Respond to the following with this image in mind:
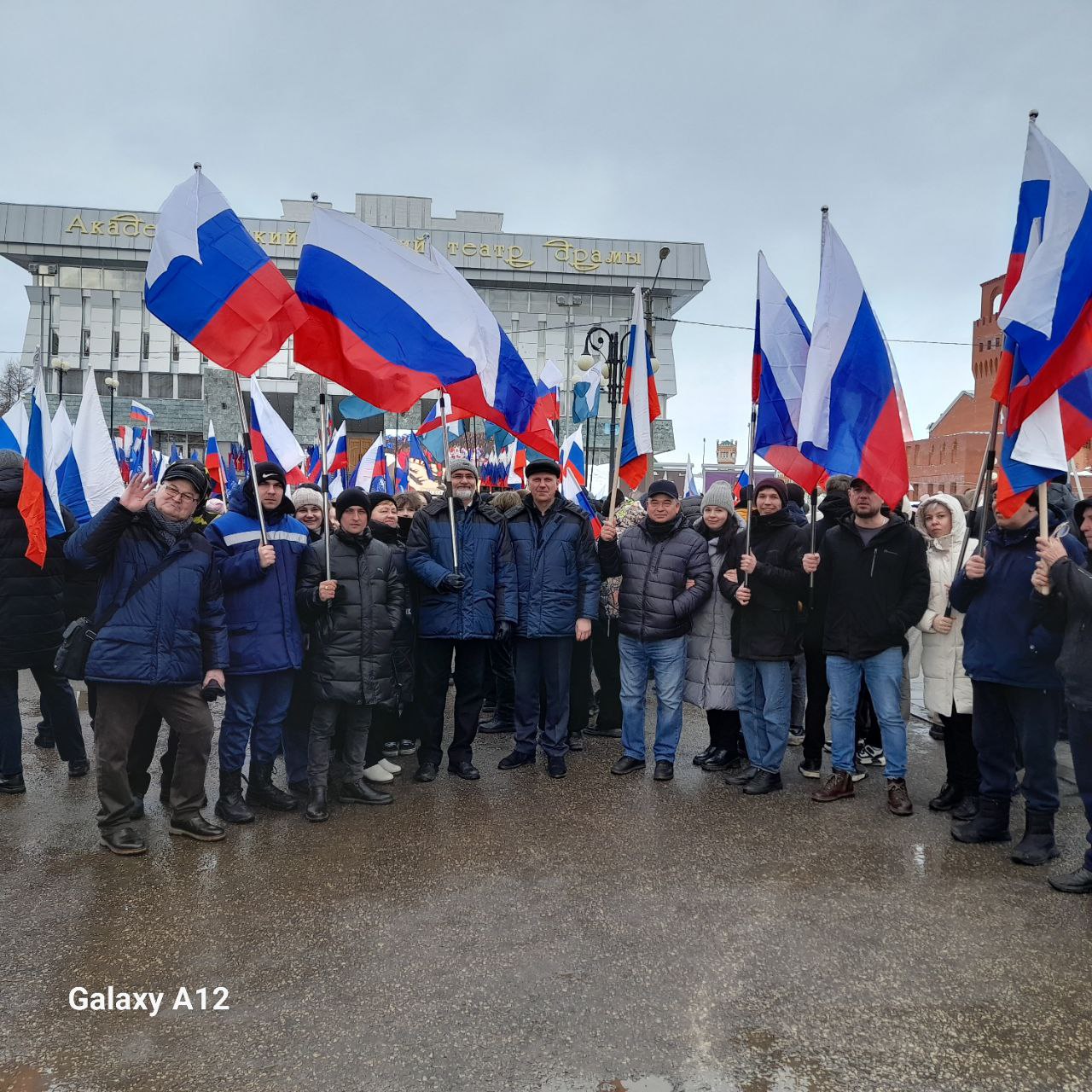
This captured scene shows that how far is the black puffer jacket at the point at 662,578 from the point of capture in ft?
19.9

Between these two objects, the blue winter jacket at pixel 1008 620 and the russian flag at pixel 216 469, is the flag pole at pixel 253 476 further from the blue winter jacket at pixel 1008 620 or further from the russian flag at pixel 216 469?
the russian flag at pixel 216 469

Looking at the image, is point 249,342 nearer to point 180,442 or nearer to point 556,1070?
point 556,1070

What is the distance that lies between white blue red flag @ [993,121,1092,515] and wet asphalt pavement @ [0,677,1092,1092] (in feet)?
7.11

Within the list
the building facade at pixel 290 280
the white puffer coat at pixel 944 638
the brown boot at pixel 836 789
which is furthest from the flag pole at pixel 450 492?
the building facade at pixel 290 280

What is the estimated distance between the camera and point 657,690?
6145 mm

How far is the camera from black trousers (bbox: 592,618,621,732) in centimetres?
738

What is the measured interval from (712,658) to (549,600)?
124cm

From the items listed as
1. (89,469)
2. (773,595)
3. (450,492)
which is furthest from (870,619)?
(89,469)

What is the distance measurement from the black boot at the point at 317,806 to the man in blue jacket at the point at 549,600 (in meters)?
1.40

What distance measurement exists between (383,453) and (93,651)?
331 inches

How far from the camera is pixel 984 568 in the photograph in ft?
15.8

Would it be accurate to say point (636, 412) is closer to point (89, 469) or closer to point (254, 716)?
point (254, 716)

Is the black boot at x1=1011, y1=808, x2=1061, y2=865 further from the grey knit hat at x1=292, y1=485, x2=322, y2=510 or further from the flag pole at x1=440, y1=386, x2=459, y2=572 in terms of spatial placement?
the grey knit hat at x1=292, y1=485, x2=322, y2=510

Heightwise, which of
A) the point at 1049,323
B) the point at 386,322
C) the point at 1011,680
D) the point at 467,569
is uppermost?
the point at 386,322
